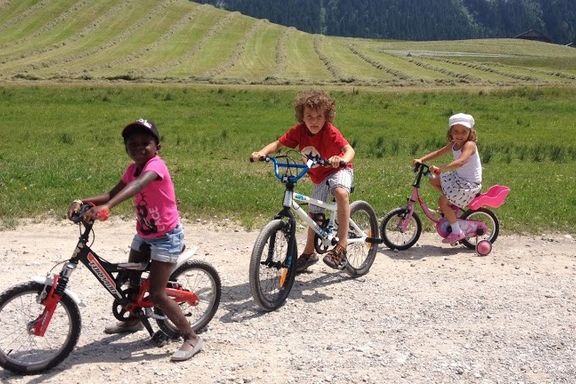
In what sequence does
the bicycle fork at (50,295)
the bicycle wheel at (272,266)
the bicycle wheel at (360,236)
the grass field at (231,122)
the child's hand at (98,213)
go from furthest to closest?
1. the grass field at (231,122)
2. the bicycle wheel at (360,236)
3. the bicycle wheel at (272,266)
4. the bicycle fork at (50,295)
5. the child's hand at (98,213)

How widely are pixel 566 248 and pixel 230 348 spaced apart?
18.7 feet

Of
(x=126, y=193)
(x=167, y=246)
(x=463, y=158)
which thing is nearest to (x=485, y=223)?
(x=463, y=158)

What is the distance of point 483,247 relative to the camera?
863 centimetres

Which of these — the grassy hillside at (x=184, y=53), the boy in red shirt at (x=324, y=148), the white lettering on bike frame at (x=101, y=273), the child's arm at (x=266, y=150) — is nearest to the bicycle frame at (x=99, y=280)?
the white lettering on bike frame at (x=101, y=273)

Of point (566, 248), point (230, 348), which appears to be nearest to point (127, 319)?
point (230, 348)

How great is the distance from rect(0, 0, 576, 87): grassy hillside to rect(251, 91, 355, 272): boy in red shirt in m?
39.0

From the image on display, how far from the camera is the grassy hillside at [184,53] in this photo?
52250 millimetres

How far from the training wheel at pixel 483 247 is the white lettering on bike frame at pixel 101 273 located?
5184 millimetres

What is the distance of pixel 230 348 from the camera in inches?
222

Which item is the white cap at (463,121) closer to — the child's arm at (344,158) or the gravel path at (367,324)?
the gravel path at (367,324)

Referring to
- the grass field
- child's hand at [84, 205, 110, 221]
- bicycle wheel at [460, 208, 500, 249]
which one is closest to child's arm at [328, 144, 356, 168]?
child's hand at [84, 205, 110, 221]

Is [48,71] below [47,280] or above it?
above

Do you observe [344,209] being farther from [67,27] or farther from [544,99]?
[67,27]

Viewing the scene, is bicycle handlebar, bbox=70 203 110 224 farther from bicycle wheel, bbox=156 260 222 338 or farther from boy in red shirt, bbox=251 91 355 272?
boy in red shirt, bbox=251 91 355 272
